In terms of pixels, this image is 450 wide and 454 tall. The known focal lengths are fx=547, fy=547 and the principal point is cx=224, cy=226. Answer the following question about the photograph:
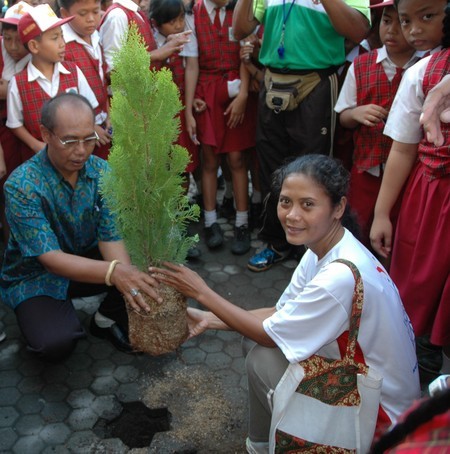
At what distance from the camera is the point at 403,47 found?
3.26 meters

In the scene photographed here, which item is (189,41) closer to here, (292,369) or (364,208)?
(364,208)

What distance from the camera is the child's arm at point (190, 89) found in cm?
430

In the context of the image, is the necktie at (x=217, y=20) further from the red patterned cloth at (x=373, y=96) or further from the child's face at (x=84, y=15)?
the red patterned cloth at (x=373, y=96)

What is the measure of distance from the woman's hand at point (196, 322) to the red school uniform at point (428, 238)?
1.07 m

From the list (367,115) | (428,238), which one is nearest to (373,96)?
(367,115)

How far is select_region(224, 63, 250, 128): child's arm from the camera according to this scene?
4.22 m

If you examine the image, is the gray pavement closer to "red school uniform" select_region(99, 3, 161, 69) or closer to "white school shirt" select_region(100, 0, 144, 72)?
"white school shirt" select_region(100, 0, 144, 72)

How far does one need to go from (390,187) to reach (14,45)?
276 cm

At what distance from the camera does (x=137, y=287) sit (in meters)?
2.48

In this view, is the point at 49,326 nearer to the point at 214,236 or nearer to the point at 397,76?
the point at 214,236

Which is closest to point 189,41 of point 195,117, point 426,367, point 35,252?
point 195,117

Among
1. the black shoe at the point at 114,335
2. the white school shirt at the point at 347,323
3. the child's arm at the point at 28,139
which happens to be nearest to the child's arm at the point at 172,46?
the child's arm at the point at 28,139

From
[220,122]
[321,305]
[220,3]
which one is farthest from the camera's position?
[220,122]

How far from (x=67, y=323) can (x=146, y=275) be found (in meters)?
0.88
